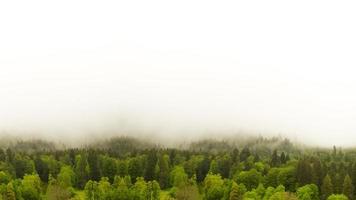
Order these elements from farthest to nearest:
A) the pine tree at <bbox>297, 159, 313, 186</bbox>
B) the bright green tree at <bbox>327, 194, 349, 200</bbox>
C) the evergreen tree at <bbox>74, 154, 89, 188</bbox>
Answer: the pine tree at <bbox>297, 159, 313, 186</bbox> → the evergreen tree at <bbox>74, 154, 89, 188</bbox> → the bright green tree at <bbox>327, 194, 349, 200</bbox>

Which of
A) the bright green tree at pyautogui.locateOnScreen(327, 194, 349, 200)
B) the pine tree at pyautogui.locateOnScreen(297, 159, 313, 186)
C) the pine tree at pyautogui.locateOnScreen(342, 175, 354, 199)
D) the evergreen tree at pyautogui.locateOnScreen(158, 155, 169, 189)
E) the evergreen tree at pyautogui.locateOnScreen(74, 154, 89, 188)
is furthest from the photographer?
the pine tree at pyautogui.locateOnScreen(297, 159, 313, 186)

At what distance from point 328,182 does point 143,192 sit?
80010mm

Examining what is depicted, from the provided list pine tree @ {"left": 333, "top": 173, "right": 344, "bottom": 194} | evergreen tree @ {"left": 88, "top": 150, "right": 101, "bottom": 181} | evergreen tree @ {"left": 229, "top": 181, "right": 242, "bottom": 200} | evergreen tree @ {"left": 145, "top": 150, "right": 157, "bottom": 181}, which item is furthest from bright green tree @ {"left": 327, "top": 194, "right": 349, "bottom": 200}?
evergreen tree @ {"left": 88, "top": 150, "right": 101, "bottom": 181}

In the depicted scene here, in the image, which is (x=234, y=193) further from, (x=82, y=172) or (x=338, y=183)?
(x=82, y=172)

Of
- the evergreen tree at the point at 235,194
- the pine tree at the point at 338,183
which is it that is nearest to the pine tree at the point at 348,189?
the pine tree at the point at 338,183

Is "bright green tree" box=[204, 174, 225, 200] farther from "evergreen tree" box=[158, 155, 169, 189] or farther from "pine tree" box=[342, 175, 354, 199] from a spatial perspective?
"pine tree" box=[342, 175, 354, 199]

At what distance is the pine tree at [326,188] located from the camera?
16138 cm

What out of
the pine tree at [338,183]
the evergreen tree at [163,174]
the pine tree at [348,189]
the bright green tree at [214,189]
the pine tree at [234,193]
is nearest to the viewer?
the evergreen tree at [163,174]

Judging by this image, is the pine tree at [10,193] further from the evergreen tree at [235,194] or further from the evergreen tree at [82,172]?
the evergreen tree at [235,194]

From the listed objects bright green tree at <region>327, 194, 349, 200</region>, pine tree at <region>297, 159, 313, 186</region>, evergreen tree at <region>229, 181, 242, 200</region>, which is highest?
pine tree at <region>297, 159, 313, 186</region>

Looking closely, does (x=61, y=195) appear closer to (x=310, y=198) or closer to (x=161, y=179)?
(x=161, y=179)

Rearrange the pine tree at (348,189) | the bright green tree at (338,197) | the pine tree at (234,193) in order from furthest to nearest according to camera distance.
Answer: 1. the pine tree at (234,193)
2. the pine tree at (348,189)
3. the bright green tree at (338,197)

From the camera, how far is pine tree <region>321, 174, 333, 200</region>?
529ft

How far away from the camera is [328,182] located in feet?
535
